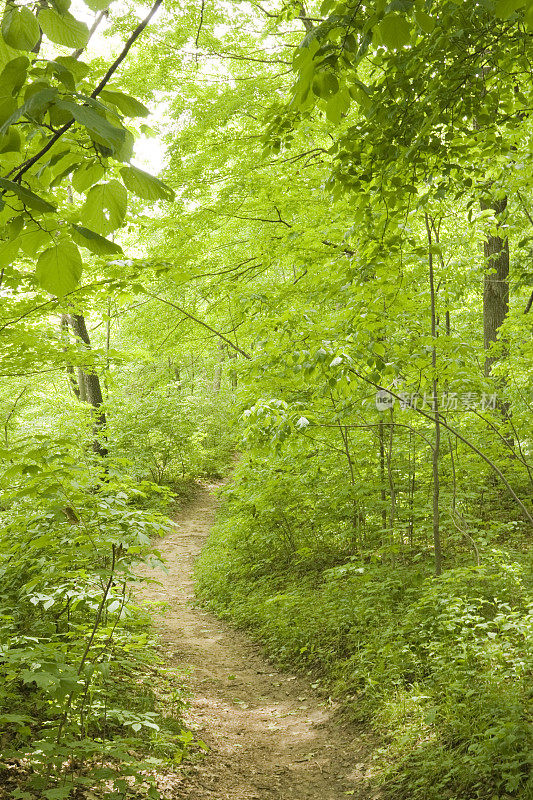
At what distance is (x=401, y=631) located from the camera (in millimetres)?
4691

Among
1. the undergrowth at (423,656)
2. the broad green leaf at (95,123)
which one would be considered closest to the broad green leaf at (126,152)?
the broad green leaf at (95,123)

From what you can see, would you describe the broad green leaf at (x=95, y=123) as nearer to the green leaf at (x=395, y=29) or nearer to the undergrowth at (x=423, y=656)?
the green leaf at (x=395, y=29)

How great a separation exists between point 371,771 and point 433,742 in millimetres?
527

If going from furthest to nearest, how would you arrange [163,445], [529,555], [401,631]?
[163,445]
[529,555]
[401,631]

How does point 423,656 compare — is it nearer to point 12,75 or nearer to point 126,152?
point 126,152

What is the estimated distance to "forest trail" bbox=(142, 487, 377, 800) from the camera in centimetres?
357

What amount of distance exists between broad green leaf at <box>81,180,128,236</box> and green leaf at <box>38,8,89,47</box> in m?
0.28

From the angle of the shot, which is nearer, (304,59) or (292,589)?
(304,59)

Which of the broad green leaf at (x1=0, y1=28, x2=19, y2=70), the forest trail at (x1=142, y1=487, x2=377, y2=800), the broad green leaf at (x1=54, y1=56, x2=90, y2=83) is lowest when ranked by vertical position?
the forest trail at (x1=142, y1=487, x2=377, y2=800)

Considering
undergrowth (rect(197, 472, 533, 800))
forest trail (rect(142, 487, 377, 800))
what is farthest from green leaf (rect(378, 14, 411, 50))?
undergrowth (rect(197, 472, 533, 800))

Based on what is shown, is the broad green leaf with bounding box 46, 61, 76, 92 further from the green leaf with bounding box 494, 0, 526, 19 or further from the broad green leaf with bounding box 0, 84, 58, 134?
the green leaf with bounding box 494, 0, 526, 19

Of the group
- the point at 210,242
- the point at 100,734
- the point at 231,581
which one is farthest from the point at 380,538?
the point at 210,242

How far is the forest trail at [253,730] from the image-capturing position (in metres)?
3.57

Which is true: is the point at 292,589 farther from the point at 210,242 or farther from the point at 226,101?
the point at 226,101
